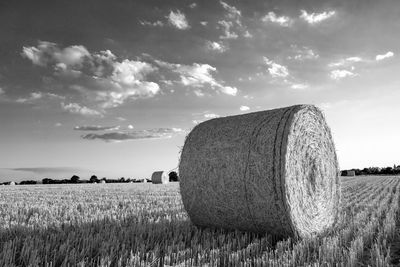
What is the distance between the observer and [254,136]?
19.6 ft

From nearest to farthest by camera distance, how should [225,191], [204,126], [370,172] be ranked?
[225,191]
[204,126]
[370,172]

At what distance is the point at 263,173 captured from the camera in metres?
5.71

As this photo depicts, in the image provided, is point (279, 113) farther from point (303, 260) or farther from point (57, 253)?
point (57, 253)

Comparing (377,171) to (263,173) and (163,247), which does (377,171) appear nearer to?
(263,173)

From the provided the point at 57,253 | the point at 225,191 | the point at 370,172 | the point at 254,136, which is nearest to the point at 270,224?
the point at 225,191

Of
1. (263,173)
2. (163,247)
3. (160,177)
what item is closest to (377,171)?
(160,177)

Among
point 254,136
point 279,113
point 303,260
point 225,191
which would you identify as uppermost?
point 279,113

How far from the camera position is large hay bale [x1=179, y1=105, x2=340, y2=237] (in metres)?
5.69

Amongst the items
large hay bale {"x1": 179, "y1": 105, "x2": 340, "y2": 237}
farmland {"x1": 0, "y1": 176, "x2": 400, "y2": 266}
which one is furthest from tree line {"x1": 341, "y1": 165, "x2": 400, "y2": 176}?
farmland {"x1": 0, "y1": 176, "x2": 400, "y2": 266}

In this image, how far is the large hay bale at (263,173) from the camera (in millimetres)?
5688

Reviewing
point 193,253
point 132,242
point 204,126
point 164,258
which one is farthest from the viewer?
point 204,126

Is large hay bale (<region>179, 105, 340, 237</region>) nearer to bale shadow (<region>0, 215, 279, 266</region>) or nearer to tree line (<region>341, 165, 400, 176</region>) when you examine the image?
bale shadow (<region>0, 215, 279, 266</region>)

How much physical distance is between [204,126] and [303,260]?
11.2 feet

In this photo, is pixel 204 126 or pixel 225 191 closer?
pixel 225 191
